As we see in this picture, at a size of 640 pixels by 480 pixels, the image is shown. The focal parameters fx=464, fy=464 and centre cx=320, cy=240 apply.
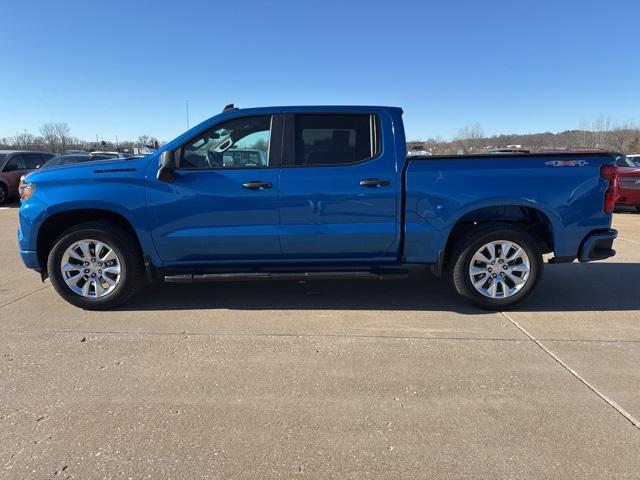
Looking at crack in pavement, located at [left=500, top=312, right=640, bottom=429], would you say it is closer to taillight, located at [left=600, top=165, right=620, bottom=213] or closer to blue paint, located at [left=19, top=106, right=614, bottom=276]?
blue paint, located at [left=19, top=106, right=614, bottom=276]

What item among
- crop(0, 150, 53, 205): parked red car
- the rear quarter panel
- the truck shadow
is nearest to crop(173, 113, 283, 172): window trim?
the rear quarter panel

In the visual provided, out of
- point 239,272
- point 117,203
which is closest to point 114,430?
point 239,272

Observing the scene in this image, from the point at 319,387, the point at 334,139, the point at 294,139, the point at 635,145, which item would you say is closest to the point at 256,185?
the point at 294,139

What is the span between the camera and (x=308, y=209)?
4531 mm

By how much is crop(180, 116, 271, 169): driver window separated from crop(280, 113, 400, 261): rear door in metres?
0.26

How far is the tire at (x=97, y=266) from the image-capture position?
4.62m

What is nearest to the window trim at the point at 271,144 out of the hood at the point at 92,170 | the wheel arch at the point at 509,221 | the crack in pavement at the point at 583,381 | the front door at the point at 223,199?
the front door at the point at 223,199

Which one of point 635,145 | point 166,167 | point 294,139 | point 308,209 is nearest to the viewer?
point 166,167

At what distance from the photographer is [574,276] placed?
245 inches

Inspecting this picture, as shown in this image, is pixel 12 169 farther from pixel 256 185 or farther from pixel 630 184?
pixel 630 184

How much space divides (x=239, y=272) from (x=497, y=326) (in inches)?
100

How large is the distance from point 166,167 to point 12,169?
1546 centimetres

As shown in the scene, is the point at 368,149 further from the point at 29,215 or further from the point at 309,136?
the point at 29,215

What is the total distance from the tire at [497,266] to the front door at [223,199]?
1.86 metres
